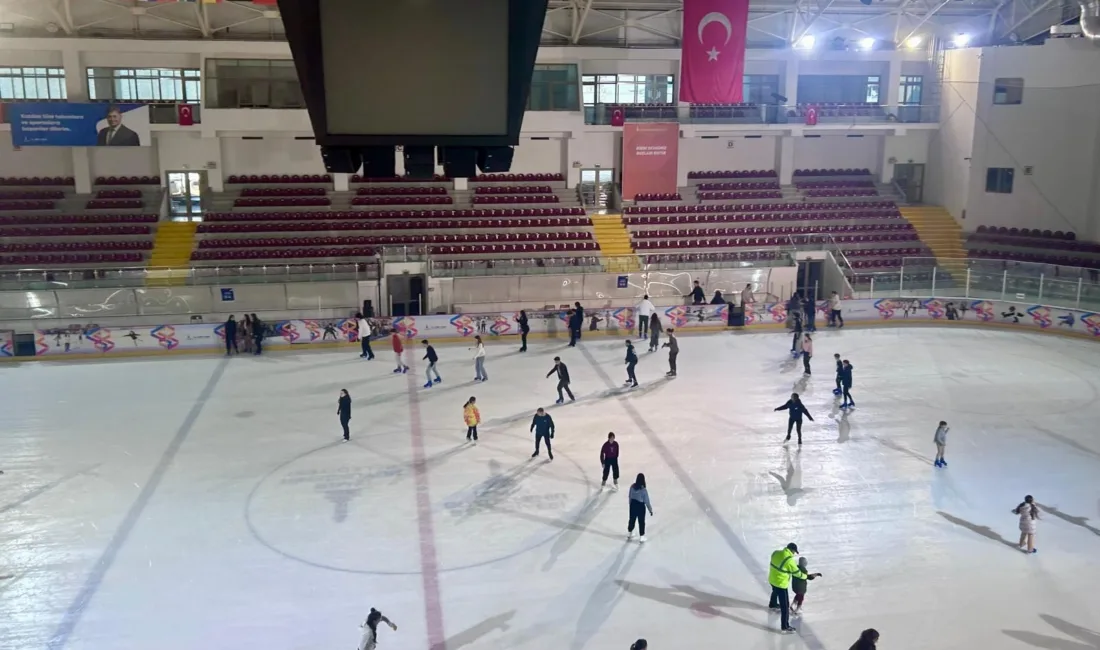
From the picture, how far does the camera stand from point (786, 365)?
73.5 ft

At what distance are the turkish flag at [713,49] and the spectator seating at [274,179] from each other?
15.1 metres

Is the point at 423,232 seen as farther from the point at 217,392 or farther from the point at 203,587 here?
the point at 203,587

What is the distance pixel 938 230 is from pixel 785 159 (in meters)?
6.68

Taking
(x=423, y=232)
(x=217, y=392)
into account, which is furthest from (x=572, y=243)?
(x=217, y=392)

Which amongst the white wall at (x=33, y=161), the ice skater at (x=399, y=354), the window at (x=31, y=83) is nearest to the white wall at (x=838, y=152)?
the ice skater at (x=399, y=354)

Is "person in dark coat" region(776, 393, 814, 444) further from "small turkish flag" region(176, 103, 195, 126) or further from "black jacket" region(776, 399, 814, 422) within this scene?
"small turkish flag" region(176, 103, 195, 126)

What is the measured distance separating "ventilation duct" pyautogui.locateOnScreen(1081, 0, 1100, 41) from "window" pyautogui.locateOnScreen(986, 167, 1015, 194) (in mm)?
5587

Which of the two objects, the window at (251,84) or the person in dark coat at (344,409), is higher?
the window at (251,84)

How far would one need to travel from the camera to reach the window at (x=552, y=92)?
33125mm

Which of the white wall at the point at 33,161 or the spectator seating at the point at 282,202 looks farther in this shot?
the white wall at the point at 33,161

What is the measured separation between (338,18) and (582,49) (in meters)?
30.1

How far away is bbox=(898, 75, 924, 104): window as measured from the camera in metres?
37.3

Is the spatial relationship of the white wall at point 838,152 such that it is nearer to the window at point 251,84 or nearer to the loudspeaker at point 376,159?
the window at point 251,84

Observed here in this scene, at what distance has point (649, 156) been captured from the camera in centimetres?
3275
